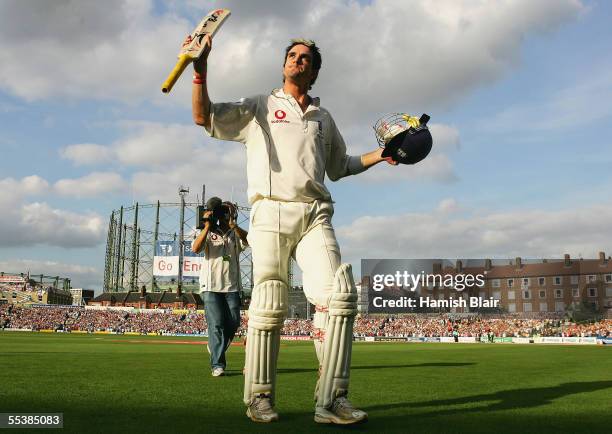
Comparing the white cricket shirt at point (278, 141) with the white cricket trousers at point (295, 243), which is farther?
the white cricket shirt at point (278, 141)

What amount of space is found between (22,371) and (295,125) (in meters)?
4.96

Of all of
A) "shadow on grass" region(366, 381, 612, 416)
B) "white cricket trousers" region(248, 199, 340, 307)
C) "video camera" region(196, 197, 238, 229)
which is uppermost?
"video camera" region(196, 197, 238, 229)

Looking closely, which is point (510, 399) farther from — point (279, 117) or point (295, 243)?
point (279, 117)

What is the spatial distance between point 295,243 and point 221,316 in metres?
4.12

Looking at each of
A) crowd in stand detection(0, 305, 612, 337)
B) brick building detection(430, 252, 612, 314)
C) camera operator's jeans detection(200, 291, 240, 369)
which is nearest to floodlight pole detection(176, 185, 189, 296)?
crowd in stand detection(0, 305, 612, 337)

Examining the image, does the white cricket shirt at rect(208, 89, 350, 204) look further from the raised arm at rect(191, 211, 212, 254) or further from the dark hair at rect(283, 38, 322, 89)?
the raised arm at rect(191, 211, 212, 254)

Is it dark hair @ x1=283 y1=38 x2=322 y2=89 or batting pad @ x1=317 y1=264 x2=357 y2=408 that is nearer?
batting pad @ x1=317 y1=264 x2=357 y2=408

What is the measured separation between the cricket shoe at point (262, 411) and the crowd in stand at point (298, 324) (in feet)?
151

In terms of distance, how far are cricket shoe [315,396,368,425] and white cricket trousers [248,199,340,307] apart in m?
0.71

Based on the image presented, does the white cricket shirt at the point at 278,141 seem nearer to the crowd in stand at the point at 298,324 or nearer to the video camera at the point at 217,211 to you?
the video camera at the point at 217,211

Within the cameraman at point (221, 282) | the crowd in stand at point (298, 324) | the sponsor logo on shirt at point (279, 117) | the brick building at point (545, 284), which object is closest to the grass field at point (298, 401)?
the cameraman at point (221, 282)

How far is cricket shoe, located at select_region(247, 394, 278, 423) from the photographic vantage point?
3691mm

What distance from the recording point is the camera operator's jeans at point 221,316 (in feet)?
25.2

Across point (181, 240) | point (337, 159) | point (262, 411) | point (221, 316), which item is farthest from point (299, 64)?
point (181, 240)
